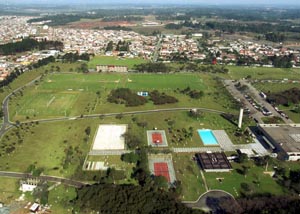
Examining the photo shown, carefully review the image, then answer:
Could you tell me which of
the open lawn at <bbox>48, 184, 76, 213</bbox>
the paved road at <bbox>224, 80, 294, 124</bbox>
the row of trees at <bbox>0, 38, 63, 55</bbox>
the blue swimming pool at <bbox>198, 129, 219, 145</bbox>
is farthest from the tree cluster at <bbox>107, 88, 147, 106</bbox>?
the row of trees at <bbox>0, 38, 63, 55</bbox>

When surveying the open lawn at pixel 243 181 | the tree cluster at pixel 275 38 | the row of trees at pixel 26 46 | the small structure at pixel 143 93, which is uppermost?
the row of trees at pixel 26 46

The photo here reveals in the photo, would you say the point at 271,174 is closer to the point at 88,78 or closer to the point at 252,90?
the point at 252,90

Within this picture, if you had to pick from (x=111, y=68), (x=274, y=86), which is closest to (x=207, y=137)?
(x=274, y=86)

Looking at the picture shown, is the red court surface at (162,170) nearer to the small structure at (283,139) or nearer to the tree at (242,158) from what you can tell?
the tree at (242,158)

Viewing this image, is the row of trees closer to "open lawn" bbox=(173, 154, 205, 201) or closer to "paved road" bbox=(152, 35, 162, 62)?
"paved road" bbox=(152, 35, 162, 62)

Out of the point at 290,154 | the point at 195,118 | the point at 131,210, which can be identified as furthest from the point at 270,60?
the point at 131,210

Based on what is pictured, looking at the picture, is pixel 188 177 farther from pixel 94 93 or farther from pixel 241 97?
pixel 94 93

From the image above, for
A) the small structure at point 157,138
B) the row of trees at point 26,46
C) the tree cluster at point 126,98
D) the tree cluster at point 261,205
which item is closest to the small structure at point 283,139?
the tree cluster at point 261,205
